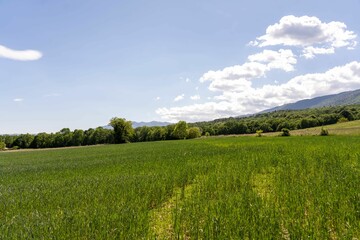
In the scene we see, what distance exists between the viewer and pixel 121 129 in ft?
314

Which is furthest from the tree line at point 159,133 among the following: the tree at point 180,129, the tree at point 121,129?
the tree at point 121,129

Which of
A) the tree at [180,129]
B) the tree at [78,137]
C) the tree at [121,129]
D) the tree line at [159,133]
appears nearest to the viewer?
the tree at [121,129]

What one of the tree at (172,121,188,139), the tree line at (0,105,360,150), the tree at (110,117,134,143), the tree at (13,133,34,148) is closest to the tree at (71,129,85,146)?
the tree line at (0,105,360,150)

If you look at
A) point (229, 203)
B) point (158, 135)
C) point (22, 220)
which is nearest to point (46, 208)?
point (22, 220)

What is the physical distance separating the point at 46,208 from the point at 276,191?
7272mm

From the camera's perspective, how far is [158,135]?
369 feet

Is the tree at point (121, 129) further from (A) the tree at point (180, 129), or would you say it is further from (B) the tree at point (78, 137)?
(B) the tree at point (78, 137)

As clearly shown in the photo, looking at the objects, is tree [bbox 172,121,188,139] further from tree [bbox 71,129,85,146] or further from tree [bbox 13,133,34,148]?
tree [bbox 13,133,34,148]

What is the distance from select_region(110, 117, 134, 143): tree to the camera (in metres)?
95.1

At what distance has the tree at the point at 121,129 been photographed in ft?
312

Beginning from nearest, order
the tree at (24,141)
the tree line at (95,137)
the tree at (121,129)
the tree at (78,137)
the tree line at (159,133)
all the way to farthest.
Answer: the tree at (121,129)
the tree line at (95,137)
the tree line at (159,133)
the tree at (78,137)
the tree at (24,141)

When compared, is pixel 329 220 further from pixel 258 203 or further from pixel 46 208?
pixel 46 208

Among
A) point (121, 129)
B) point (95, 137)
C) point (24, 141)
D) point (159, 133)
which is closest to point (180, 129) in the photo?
point (159, 133)

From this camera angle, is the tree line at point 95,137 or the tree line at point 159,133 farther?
the tree line at point 159,133
